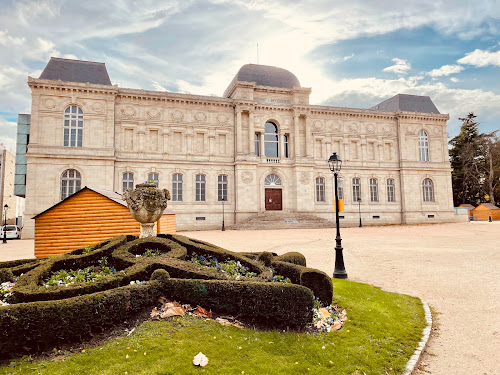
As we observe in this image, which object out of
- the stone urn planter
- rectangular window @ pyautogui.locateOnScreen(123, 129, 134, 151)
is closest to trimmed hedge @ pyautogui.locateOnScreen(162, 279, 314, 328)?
the stone urn planter

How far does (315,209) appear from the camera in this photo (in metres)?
37.0

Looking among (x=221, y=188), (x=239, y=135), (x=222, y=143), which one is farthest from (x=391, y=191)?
(x=222, y=143)

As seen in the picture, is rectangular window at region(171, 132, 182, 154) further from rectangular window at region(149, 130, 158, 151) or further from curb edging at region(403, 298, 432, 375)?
curb edging at region(403, 298, 432, 375)

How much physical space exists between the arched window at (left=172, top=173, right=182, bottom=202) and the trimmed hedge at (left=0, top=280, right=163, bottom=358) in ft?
96.0

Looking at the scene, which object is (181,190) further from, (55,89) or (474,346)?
(474,346)

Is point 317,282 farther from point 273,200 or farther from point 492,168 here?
point 492,168

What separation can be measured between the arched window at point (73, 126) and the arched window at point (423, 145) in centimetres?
3988

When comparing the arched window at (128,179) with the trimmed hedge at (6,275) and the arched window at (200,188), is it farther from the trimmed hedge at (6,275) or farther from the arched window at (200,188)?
the trimmed hedge at (6,275)

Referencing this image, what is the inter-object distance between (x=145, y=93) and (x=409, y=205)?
111 feet

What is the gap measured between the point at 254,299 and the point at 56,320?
2.84 meters

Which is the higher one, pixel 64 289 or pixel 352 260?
pixel 64 289

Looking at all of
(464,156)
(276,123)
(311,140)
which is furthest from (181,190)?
(464,156)

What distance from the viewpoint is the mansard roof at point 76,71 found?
31.2 m

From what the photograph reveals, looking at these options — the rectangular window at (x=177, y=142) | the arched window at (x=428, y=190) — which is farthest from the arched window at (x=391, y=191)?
the rectangular window at (x=177, y=142)
